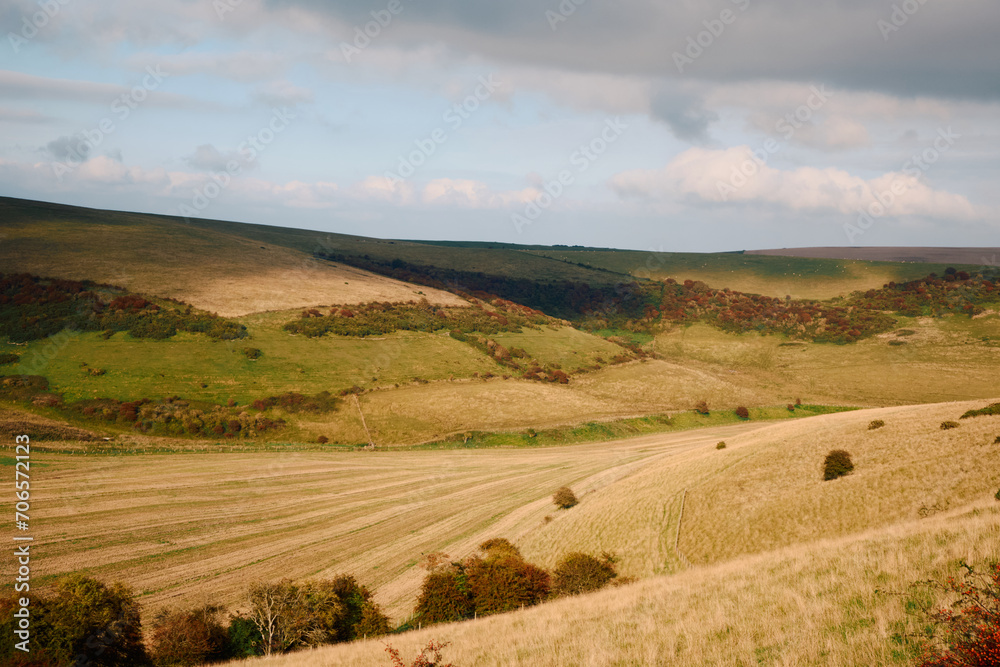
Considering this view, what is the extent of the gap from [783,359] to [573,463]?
3235 inches

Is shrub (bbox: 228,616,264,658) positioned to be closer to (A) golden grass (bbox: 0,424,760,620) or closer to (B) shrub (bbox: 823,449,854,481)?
(A) golden grass (bbox: 0,424,760,620)

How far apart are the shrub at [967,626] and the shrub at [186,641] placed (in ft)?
86.1

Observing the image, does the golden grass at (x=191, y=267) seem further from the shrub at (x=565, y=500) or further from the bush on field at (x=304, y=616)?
the bush on field at (x=304, y=616)

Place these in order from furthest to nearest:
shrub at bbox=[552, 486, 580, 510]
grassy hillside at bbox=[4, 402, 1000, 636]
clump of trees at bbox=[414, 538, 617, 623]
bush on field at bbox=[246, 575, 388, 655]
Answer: shrub at bbox=[552, 486, 580, 510] → grassy hillside at bbox=[4, 402, 1000, 636] → clump of trees at bbox=[414, 538, 617, 623] → bush on field at bbox=[246, 575, 388, 655]

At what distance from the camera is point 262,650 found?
23.9m

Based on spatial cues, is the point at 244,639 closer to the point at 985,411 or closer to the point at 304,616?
the point at 304,616

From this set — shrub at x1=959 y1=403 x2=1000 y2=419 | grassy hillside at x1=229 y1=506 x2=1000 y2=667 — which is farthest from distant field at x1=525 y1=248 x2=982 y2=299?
grassy hillside at x1=229 y1=506 x2=1000 y2=667

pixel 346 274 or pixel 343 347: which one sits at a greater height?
pixel 346 274

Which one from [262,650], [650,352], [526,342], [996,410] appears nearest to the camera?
[262,650]

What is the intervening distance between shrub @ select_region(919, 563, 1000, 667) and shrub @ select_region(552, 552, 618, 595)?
17357 mm

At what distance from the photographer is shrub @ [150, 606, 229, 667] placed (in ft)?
71.1

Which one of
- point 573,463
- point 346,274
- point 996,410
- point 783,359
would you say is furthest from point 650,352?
point 996,410

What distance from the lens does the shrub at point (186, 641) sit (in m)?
21.7

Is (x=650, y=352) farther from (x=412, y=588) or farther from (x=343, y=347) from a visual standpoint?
(x=412, y=588)
